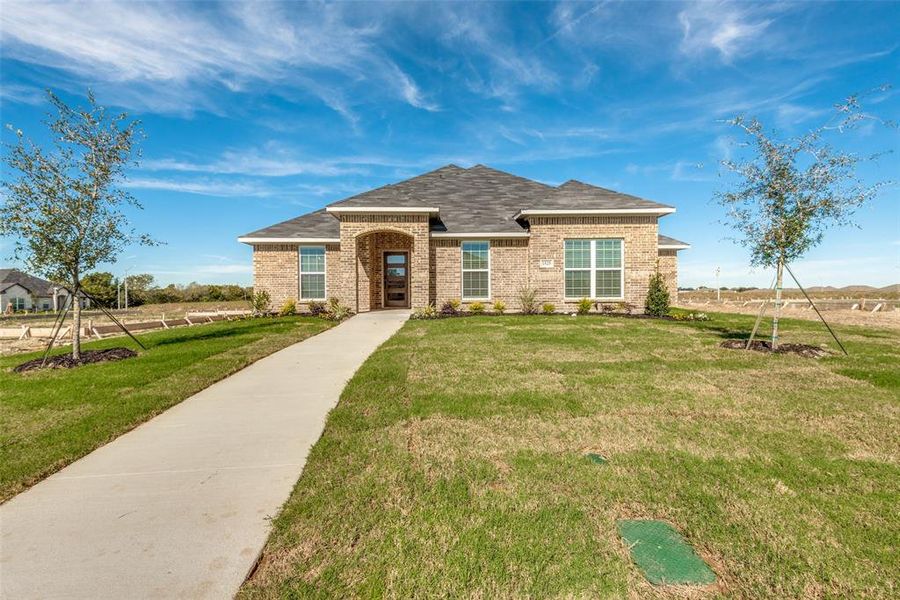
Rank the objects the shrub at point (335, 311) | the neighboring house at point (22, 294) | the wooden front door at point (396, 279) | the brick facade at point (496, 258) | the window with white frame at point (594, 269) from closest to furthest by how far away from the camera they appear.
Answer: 1. the shrub at point (335, 311)
2. the brick facade at point (496, 258)
3. the window with white frame at point (594, 269)
4. the wooden front door at point (396, 279)
5. the neighboring house at point (22, 294)

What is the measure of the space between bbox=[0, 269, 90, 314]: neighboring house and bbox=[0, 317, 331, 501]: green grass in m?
50.8

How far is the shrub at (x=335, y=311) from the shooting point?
14863 mm

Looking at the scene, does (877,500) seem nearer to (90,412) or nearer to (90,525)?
(90,525)

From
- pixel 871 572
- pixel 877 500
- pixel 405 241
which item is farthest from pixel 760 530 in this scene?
pixel 405 241

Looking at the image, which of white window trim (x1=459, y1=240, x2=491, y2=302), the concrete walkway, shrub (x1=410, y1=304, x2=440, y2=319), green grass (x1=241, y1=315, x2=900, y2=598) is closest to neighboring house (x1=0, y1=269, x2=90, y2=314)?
shrub (x1=410, y1=304, x2=440, y2=319)

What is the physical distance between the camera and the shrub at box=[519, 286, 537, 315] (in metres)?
16.0

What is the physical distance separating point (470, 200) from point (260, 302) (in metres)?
10.4

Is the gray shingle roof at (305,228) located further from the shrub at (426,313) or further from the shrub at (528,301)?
the shrub at (528,301)

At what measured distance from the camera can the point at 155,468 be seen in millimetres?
3455

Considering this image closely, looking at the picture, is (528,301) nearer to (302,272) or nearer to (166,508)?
(302,272)

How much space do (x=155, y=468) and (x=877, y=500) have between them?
5591 millimetres

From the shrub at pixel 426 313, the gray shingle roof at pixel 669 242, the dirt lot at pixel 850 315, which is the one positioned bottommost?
the dirt lot at pixel 850 315

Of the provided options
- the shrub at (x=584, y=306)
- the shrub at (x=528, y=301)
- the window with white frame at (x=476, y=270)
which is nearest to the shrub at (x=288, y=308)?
the window with white frame at (x=476, y=270)

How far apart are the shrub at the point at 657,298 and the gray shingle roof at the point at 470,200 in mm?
2899
